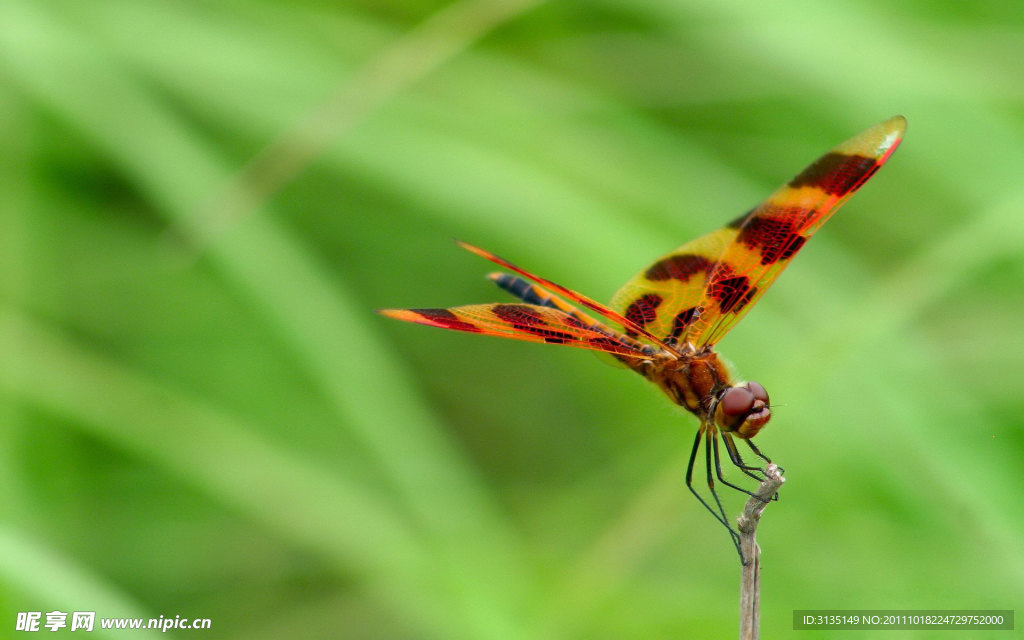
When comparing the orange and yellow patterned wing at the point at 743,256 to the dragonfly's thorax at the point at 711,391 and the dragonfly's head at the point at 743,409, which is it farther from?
the dragonfly's head at the point at 743,409

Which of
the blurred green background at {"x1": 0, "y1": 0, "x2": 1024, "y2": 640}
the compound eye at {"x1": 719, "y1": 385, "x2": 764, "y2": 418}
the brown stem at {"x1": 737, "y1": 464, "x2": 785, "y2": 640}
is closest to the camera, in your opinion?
the brown stem at {"x1": 737, "y1": 464, "x2": 785, "y2": 640}

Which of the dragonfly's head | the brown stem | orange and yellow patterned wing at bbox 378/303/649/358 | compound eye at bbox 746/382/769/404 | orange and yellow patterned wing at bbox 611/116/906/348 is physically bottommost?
the brown stem

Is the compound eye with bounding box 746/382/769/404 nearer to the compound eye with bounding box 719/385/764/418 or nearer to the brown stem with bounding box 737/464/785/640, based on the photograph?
the compound eye with bounding box 719/385/764/418

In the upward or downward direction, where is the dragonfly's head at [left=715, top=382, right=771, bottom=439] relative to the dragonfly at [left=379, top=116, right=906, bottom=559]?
downward

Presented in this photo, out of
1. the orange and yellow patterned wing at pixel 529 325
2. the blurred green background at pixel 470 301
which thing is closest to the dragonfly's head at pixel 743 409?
the orange and yellow patterned wing at pixel 529 325

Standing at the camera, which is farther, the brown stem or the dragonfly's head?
the dragonfly's head

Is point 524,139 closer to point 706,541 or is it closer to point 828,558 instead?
point 706,541

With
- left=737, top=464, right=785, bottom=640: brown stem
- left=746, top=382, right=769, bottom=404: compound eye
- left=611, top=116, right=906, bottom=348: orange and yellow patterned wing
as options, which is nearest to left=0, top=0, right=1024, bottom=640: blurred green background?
left=611, top=116, right=906, bottom=348: orange and yellow patterned wing
